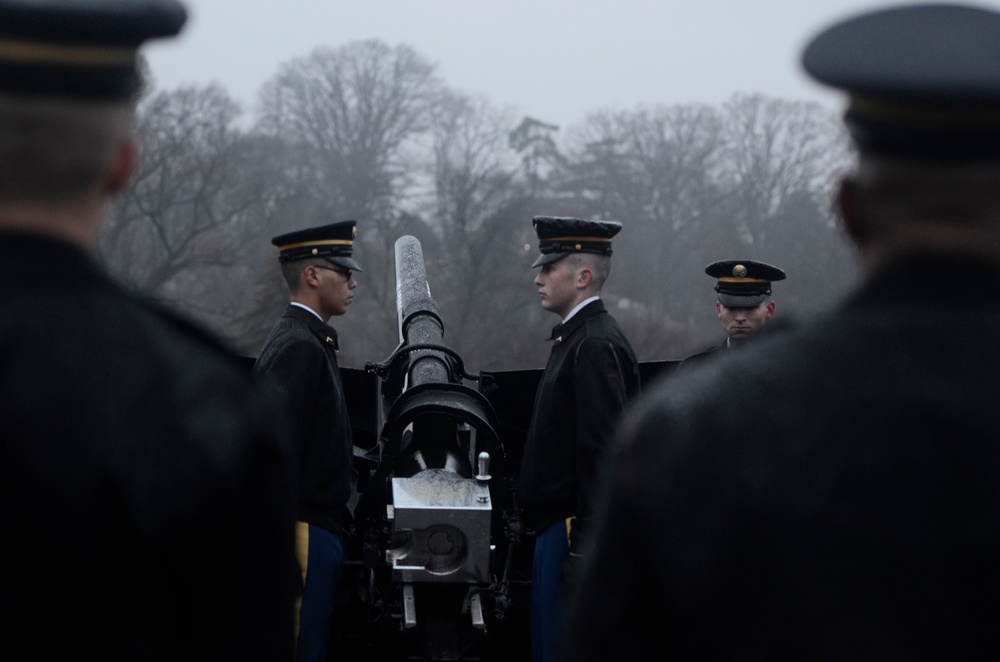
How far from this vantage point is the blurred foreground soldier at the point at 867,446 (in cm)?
165

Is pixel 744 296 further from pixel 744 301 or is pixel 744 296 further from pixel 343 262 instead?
pixel 343 262

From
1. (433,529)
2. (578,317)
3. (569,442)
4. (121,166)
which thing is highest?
(578,317)

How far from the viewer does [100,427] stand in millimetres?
1771

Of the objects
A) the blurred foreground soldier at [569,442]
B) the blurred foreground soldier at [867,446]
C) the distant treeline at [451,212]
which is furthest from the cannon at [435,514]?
the distant treeline at [451,212]

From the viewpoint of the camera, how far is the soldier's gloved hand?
5.04 m

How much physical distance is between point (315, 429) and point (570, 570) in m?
1.07

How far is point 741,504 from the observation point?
1696 millimetres

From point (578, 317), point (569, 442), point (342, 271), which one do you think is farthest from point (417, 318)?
point (569, 442)

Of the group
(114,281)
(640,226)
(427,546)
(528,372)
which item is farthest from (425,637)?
(640,226)

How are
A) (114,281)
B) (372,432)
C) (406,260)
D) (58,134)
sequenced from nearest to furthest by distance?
(58,134) → (114,281) → (372,432) → (406,260)

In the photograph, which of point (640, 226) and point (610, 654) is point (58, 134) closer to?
point (610, 654)

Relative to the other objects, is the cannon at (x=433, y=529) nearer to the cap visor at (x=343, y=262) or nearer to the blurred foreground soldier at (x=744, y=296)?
the cap visor at (x=343, y=262)

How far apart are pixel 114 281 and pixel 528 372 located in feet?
15.9

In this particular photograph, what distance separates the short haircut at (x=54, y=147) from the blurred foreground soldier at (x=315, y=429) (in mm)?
3260
